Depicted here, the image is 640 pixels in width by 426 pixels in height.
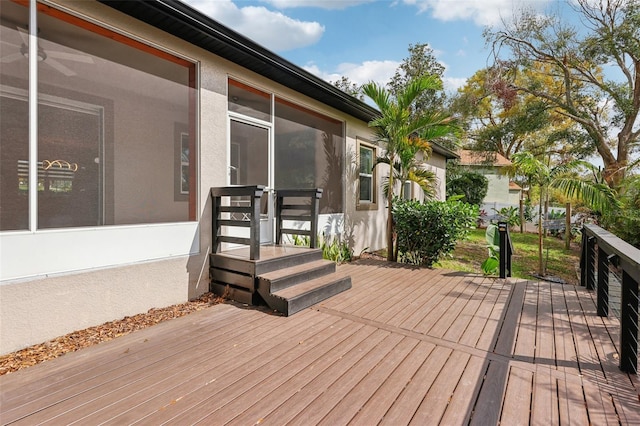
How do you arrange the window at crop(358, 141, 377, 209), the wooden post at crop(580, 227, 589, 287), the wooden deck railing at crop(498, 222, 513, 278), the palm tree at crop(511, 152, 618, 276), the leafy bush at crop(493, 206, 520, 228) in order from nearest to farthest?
1. the wooden post at crop(580, 227, 589, 287)
2. the wooden deck railing at crop(498, 222, 513, 278)
3. the palm tree at crop(511, 152, 618, 276)
4. the window at crop(358, 141, 377, 209)
5. the leafy bush at crop(493, 206, 520, 228)

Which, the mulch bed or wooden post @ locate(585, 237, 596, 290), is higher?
wooden post @ locate(585, 237, 596, 290)

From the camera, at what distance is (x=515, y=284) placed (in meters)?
5.00

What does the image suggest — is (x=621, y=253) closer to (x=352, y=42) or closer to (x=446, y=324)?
(x=446, y=324)

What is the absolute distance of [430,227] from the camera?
20.1 feet

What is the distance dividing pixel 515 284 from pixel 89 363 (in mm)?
5546

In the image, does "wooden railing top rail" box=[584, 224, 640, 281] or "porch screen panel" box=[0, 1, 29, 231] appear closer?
"wooden railing top rail" box=[584, 224, 640, 281]

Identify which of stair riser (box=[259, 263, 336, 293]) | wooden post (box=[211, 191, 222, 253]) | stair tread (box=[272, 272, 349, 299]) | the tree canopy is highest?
the tree canopy

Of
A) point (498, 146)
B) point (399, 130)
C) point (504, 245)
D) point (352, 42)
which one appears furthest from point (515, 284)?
point (498, 146)

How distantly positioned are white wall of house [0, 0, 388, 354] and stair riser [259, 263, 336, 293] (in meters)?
1.05

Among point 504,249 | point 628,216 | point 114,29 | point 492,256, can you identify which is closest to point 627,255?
point 504,249

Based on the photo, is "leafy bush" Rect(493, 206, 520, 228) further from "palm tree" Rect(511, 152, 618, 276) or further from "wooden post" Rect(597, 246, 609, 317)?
"wooden post" Rect(597, 246, 609, 317)

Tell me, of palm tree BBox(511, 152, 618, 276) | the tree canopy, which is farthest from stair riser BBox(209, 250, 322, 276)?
the tree canopy

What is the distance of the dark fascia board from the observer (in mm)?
3211

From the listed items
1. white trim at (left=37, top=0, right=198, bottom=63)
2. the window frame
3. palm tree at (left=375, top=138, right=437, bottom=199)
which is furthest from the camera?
the window frame
